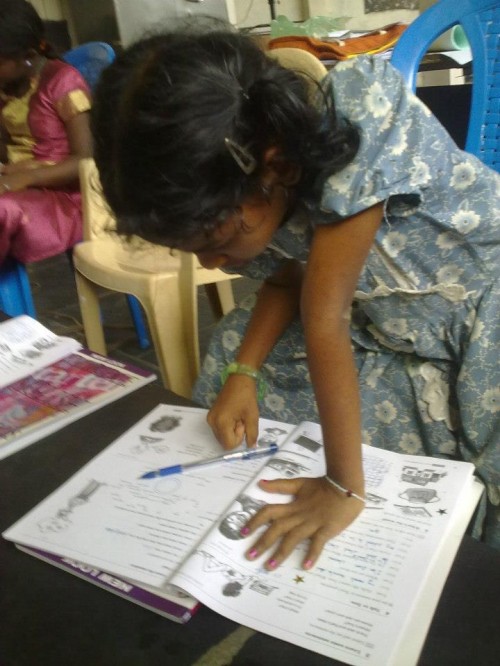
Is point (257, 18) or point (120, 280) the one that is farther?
point (257, 18)

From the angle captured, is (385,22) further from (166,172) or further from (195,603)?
(195,603)

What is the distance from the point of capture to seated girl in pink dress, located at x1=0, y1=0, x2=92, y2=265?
1.85 metres

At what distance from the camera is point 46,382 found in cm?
87

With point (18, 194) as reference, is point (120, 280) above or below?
below

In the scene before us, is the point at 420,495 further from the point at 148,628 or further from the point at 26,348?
the point at 26,348

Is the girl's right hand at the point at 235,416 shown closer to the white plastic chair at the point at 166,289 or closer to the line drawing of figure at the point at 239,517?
the line drawing of figure at the point at 239,517

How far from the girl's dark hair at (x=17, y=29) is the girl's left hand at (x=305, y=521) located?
5.69 feet

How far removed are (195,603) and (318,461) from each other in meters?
0.22

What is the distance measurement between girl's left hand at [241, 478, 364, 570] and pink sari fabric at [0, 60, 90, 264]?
1.47m

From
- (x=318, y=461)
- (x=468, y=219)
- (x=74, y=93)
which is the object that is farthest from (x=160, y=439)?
(x=74, y=93)

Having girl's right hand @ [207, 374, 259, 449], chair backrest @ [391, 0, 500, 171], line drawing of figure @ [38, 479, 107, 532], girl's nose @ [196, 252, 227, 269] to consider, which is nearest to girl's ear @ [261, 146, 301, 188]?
girl's nose @ [196, 252, 227, 269]

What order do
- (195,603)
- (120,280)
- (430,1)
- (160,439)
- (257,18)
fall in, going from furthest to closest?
(257,18), (430,1), (120,280), (160,439), (195,603)

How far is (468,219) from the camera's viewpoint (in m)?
0.78

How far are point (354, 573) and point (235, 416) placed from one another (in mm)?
272
